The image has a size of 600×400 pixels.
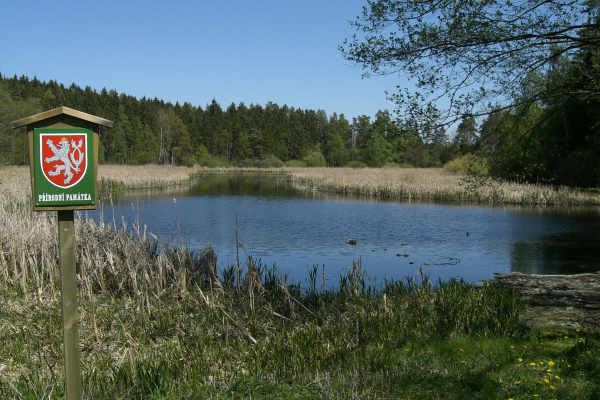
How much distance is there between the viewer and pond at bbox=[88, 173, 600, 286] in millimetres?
11477

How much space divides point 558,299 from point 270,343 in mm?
4590

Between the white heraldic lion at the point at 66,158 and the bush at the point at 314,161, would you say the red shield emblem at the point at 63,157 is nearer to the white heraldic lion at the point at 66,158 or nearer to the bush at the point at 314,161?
the white heraldic lion at the point at 66,158

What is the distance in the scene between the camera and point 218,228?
16359 millimetres

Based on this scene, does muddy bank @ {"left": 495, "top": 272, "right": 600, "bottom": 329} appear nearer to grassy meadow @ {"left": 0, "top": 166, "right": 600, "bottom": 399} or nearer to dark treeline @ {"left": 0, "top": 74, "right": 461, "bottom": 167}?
grassy meadow @ {"left": 0, "top": 166, "right": 600, "bottom": 399}

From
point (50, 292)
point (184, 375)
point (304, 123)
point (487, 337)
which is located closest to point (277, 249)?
point (50, 292)

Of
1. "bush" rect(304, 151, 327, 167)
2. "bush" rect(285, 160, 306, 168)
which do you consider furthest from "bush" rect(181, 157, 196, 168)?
"bush" rect(304, 151, 327, 167)

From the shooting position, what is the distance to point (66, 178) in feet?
10.4

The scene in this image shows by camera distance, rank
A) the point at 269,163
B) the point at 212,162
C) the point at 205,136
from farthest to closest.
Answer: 1. the point at 205,136
2. the point at 269,163
3. the point at 212,162

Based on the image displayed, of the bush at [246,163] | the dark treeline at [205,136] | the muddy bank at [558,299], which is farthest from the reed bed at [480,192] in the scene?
the bush at [246,163]

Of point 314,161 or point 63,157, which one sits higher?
point 314,161

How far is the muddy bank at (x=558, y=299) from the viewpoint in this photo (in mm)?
6000

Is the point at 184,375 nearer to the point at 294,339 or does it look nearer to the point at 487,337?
the point at 294,339

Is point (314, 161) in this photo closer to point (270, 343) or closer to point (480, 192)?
point (480, 192)

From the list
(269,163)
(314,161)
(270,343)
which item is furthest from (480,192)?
(269,163)
